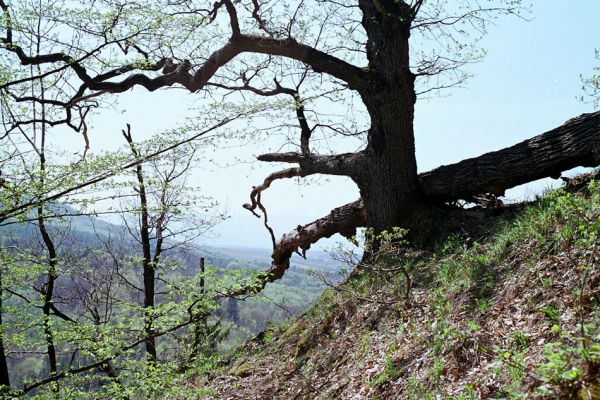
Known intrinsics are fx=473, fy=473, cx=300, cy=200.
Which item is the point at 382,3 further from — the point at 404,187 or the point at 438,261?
the point at 438,261

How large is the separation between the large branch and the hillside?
0.71 meters

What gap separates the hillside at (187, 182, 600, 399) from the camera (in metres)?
3.26

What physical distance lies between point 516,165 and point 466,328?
4.31 m

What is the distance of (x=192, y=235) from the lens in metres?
14.9

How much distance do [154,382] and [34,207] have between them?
9.83ft

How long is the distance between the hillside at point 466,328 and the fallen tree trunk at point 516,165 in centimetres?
73

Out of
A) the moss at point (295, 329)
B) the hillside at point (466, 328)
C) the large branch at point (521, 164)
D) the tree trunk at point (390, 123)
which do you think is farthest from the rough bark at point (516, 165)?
the moss at point (295, 329)

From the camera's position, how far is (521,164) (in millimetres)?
7891

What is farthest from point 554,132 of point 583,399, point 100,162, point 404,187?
point 100,162

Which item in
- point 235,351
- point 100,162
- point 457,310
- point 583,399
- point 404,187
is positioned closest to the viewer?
point 583,399

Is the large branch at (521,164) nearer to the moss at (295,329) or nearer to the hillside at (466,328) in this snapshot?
the hillside at (466,328)

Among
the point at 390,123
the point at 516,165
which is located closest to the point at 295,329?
the point at 390,123

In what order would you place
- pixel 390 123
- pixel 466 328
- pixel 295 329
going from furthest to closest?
pixel 390 123 → pixel 295 329 → pixel 466 328

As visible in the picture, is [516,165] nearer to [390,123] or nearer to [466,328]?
[390,123]
